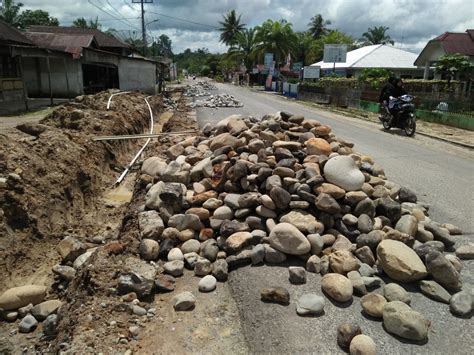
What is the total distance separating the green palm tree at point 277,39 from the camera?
160 feet

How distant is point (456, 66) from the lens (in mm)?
19297

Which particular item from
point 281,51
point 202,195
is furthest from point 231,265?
point 281,51

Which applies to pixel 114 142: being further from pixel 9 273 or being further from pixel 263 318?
pixel 263 318

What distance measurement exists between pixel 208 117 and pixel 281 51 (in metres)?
35.8

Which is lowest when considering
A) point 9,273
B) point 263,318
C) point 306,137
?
point 9,273

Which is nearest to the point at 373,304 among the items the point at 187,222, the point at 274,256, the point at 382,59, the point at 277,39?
the point at 274,256

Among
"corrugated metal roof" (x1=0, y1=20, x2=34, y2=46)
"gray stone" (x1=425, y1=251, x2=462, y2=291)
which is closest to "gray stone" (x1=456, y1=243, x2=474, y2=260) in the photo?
"gray stone" (x1=425, y1=251, x2=462, y2=291)

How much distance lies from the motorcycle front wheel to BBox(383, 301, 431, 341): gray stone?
434 inches

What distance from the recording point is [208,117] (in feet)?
56.1

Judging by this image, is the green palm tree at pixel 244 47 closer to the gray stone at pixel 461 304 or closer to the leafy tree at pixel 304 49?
the leafy tree at pixel 304 49

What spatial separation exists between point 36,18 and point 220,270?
7018cm

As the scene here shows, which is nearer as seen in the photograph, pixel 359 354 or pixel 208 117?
pixel 359 354

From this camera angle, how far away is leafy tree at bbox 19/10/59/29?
5825cm

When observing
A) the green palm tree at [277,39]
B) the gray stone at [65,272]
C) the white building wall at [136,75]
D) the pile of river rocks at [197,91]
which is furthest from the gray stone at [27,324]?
the green palm tree at [277,39]
